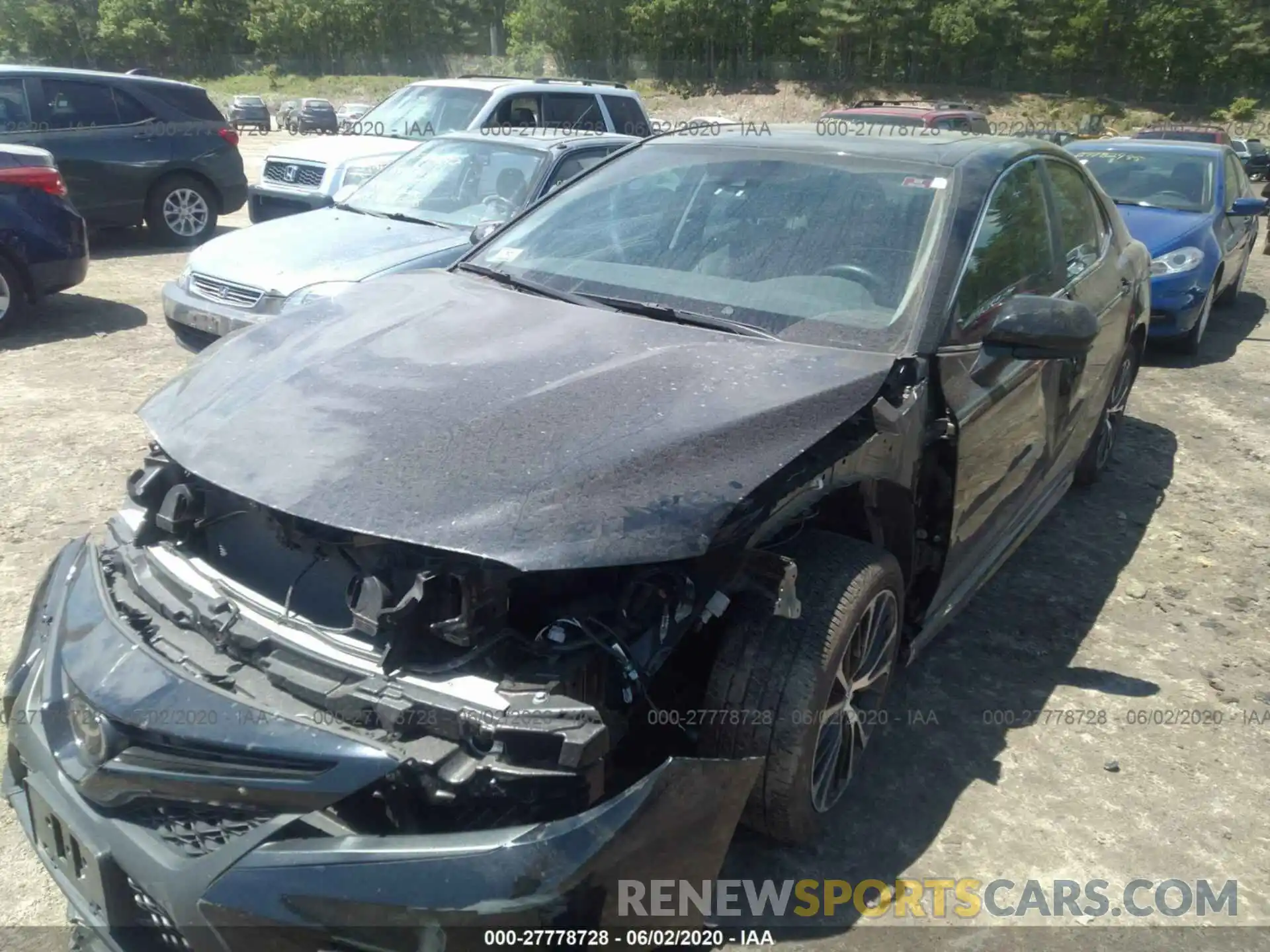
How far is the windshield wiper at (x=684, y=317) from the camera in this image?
299 cm

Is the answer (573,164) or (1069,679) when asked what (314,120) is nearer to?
(573,164)

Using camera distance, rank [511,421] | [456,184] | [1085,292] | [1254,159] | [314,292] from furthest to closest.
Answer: [1254,159] → [456,184] → [314,292] → [1085,292] → [511,421]

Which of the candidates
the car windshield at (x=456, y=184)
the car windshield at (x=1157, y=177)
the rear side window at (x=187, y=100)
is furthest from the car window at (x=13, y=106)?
the car windshield at (x=1157, y=177)

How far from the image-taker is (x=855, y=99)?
50.8m

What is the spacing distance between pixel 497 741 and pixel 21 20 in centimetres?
7809

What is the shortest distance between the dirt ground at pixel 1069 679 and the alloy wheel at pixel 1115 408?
22cm

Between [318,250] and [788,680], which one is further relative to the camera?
[318,250]

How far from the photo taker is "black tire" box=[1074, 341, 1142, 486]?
5.14 m

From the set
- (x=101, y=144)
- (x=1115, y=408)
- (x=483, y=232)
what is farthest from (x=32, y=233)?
(x=1115, y=408)

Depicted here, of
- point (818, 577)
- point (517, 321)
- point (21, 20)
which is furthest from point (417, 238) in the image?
point (21, 20)

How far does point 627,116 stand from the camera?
37.1ft

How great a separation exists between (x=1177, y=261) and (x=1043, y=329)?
5828 mm

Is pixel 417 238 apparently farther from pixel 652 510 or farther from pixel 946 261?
pixel 652 510

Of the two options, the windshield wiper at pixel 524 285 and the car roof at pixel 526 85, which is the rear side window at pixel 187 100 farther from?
the windshield wiper at pixel 524 285
